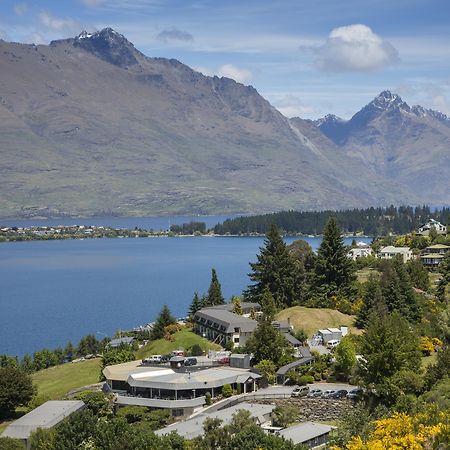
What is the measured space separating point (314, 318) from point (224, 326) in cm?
880

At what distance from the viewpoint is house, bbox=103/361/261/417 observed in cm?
5028

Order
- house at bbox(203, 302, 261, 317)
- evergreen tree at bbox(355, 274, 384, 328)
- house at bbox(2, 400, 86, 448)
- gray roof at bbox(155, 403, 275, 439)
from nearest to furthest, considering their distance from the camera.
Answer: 1. gray roof at bbox(155, 403, 275, 439)
2. house at bbox(2, 400, 86, 448)
3. evergreen tree at bbox(355, 274, 384, 328)
4. house at bbox(203, 302, 261, 317)

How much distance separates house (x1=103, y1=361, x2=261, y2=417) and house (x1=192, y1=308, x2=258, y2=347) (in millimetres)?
8140

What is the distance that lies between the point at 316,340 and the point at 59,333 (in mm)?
42769

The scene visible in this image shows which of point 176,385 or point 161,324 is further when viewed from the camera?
point 161,324

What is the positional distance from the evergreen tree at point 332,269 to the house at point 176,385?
66.5 ft

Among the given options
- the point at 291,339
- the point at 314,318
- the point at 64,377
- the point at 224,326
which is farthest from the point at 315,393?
the point at 64,377

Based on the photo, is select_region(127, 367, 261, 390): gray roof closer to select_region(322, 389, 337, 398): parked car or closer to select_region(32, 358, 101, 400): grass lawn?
select_region(322, 389, 337, 398): parked car

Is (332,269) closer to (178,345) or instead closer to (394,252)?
(178,345)

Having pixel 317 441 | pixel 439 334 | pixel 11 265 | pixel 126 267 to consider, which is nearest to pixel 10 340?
pixel 439 334

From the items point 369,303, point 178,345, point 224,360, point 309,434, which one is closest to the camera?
point 309,434

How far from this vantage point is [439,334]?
6053 centimetres

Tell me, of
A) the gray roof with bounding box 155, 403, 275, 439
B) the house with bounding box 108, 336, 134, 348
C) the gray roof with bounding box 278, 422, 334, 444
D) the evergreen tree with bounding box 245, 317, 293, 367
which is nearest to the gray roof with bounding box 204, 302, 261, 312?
the house with bounding box 108, 336, 134, 348

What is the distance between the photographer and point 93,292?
451 feet
